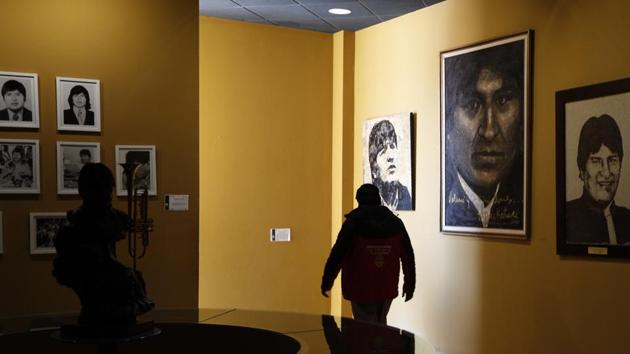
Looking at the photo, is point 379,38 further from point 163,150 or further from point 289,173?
point 163,150

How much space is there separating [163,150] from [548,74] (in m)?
2.98

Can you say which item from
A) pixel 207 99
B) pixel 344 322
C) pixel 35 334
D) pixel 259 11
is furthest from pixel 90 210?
pixel 259 11

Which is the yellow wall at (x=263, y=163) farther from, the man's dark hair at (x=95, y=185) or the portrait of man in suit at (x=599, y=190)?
the man's dark hair at (x=95, y=185)

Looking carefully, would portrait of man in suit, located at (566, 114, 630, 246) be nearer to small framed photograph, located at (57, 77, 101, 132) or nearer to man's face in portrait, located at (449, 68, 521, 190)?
man's face in portrait, located at (449, 68, 521, 190)

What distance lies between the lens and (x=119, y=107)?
5.75 meters

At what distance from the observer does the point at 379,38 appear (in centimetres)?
792

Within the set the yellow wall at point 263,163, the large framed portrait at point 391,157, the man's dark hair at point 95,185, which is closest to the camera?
the man's dark hair at point 95,185

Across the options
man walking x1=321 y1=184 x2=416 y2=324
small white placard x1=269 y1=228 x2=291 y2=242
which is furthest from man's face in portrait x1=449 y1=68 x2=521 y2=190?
small white placard x1=269 y1=228 x2=291 y2=242

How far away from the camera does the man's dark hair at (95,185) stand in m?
3.05

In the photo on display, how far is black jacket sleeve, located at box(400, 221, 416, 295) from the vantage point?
583 cm

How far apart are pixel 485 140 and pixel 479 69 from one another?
2.01ft

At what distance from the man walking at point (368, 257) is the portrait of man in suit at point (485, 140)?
1058mm

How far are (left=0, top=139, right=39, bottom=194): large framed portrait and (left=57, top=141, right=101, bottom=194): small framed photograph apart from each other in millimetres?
154

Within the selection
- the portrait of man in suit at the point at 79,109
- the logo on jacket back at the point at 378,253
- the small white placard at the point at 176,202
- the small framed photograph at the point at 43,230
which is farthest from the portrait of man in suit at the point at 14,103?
the logo on jacket back at the point at 378,253
